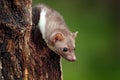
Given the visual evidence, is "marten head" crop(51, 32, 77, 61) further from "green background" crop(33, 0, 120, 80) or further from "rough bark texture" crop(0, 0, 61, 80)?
"green background" crop(33, 0, 120, 80)

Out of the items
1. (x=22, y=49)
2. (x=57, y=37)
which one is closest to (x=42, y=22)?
(x=57, y=37)

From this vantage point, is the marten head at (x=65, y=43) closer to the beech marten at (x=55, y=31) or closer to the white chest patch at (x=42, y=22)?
the beech marten at (x=55, y=31)

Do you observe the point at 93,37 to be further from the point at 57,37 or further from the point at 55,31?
the point at 57,37

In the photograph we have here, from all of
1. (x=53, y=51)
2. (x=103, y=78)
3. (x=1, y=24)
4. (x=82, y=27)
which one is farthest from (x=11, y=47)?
(x=82, y=27)

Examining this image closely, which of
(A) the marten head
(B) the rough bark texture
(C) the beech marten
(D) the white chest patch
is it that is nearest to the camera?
(B) the rough bark texture

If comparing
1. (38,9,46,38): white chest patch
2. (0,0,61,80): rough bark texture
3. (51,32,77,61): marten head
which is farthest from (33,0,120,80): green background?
(0,0,61,80): rough bark texture

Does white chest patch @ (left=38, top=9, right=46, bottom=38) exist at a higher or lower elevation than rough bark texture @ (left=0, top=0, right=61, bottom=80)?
higher

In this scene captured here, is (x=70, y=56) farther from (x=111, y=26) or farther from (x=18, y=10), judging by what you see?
(x=111, y=26)
